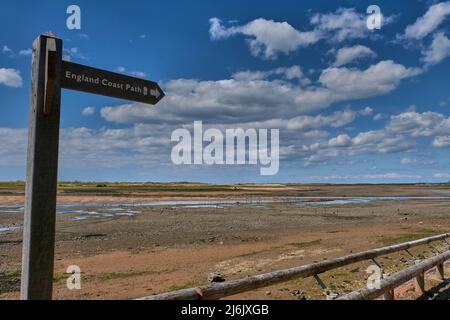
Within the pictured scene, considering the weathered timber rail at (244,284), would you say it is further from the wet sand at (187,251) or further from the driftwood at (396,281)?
the wet sand at (187,251)

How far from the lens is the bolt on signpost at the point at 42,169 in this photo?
3.88 m

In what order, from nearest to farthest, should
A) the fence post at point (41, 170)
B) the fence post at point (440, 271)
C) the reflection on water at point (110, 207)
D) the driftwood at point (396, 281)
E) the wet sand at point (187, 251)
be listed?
1. the fence post at point (41, 170)
2. the driftwood at point (396, 281)
3. the fence post at point (440, 271)
4. the wet sand at point (187, 251)
5. the reflection on water at point (110, 207)

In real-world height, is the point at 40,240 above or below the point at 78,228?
above

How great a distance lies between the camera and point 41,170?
3.91 meters

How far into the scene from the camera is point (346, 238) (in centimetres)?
1975

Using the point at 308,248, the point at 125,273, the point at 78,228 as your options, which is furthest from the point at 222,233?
the point at 125,273

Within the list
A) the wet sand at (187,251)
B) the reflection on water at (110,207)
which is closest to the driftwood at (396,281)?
the wet sand at (187,251)

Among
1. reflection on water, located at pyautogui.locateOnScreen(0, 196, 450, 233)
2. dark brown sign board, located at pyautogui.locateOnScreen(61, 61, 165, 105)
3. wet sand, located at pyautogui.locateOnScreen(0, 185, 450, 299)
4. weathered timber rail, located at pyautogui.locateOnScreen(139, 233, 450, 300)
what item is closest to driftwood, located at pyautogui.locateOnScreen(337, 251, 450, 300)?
weathered timber rail, located at pyautogui.locateOnScreen(139, 233, 450, 300)

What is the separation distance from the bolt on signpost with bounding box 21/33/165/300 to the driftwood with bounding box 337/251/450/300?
3759 mm

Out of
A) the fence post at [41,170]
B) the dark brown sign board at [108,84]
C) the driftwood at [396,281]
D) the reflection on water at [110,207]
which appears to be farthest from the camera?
the reflection on water at [110,207]

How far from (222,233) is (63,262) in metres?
9.77

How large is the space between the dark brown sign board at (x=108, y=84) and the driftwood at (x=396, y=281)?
12.2 feet
